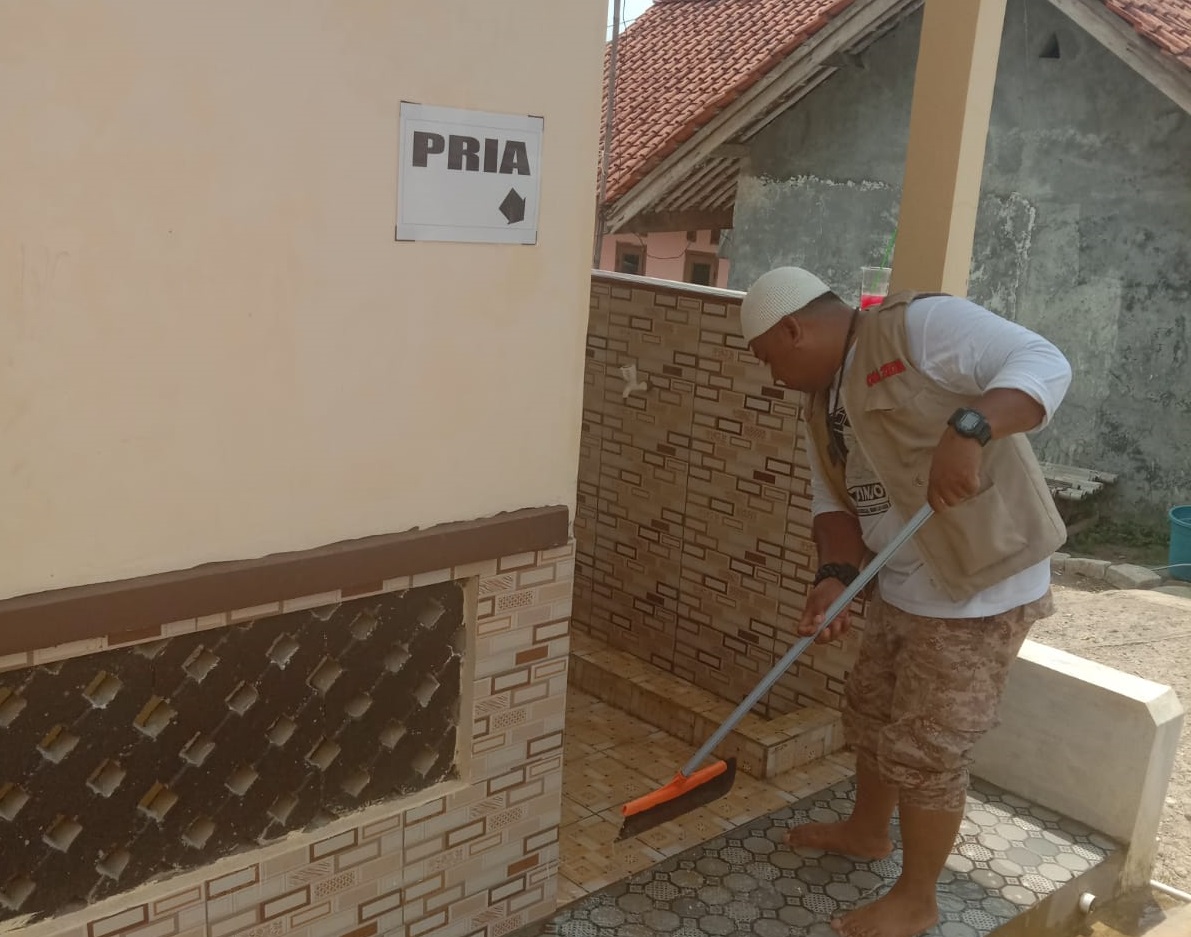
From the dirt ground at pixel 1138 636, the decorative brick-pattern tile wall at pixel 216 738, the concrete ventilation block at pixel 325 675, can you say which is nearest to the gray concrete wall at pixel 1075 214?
the dirt ground at pixel 1138 636

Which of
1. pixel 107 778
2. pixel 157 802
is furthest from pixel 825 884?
pixel 107 778

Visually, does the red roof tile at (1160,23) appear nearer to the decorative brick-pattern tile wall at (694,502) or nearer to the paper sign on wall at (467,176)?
Result: the decorative brick-pattern tile wall at (694,502)

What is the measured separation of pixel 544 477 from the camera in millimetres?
3137

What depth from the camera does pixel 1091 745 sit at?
13.6 feet

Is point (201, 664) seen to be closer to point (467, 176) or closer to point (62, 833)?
point (62, 833)

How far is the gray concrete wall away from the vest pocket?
8658mm

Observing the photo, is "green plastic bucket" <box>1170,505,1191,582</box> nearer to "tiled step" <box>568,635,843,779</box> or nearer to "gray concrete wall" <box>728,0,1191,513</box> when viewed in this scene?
"gray concrete wall" <box>728,0,1191,513</box>

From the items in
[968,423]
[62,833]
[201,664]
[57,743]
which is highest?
[968,423]

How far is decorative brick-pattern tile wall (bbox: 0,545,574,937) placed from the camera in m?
2.73

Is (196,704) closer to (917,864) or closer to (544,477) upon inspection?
(544,477)

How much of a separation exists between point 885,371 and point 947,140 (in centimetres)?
136

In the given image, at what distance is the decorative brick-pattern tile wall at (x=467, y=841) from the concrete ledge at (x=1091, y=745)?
5.89ft

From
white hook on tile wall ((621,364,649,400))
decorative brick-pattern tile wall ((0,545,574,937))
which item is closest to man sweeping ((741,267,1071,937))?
decorative brick-pattern tile wall ((0,545,574,937))

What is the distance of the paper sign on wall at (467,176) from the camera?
2.64m
